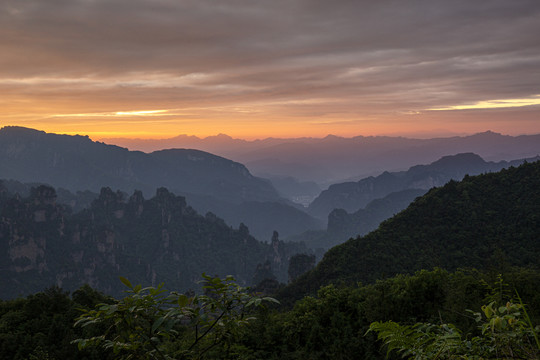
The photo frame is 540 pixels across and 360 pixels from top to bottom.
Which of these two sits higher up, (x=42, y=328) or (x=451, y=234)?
(x=42, y=328)

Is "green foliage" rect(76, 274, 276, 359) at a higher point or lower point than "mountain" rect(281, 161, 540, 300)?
higher

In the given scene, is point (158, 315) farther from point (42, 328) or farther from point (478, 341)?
point (42, 328)

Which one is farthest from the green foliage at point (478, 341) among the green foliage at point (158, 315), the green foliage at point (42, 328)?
the green foliage at point (42, 328)

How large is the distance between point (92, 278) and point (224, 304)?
17639 centimetres

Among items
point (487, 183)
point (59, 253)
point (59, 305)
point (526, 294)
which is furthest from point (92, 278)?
point (526, 294)

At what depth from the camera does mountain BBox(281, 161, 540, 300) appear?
45.1 m

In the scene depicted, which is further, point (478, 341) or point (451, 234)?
point (451, 234)

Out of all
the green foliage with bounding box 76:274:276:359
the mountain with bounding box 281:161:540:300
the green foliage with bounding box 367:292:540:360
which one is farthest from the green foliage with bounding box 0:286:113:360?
the mountain with bounding box 281:161:540:300

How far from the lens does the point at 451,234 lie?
171ft

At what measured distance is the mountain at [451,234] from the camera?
148 feet

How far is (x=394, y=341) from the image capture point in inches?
Result: 155

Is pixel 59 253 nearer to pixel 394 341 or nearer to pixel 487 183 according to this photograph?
pixel 487 183

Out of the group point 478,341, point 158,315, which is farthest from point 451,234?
point 158,315

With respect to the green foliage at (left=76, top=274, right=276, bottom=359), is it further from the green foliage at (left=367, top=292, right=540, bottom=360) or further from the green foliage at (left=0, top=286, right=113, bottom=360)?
the green foliage at (left=0, top=286, right=113, bottom=360)
